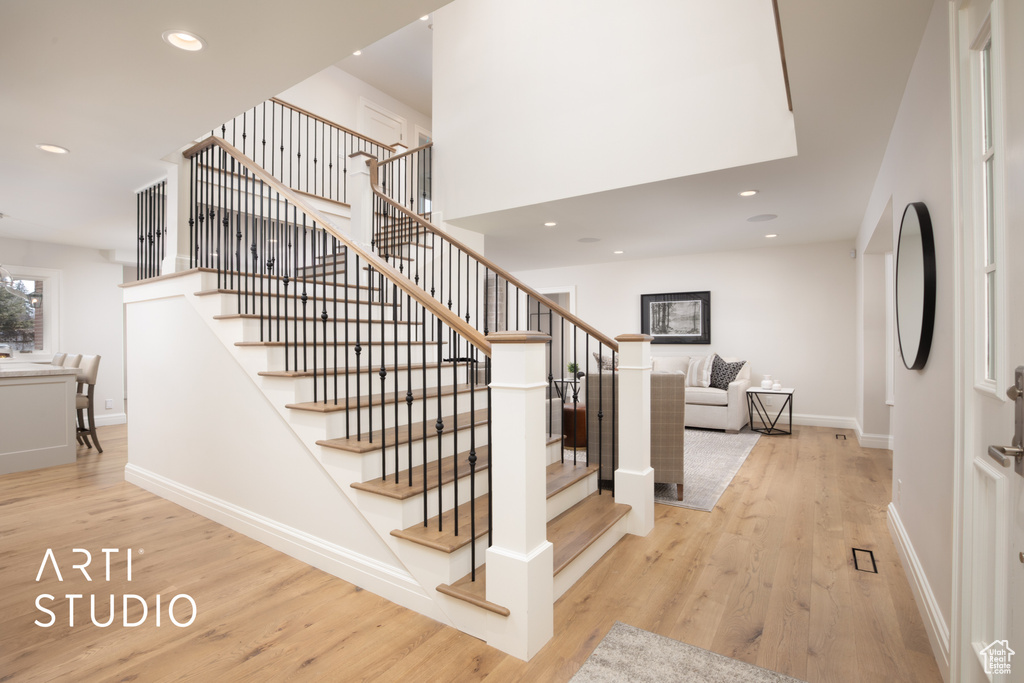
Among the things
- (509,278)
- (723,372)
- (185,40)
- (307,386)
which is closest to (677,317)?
(723,372)

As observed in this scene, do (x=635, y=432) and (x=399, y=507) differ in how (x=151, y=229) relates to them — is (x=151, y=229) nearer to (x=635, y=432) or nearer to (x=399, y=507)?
(x=399, y=507)

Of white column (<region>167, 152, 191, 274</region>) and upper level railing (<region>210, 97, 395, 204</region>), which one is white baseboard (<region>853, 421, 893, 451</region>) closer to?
A: upper level railing (<region>210, 97, 395, 204</region>)

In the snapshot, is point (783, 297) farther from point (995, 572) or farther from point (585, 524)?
point (995, 572)

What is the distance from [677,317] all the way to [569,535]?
5526 millimetres

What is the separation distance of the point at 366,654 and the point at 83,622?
1.24m

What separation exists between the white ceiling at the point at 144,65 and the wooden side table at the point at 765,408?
5640 mm

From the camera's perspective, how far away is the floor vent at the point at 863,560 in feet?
8.05

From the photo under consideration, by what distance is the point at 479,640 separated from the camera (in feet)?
6.20

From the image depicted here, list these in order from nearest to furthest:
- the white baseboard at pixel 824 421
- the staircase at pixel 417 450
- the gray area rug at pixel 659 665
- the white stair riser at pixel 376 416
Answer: the gray area rug at pixel 659 665 < the staircase at pixel 417 450 < the white stair riser at pixel 376 416 < the white baseboard at pixel 824 421

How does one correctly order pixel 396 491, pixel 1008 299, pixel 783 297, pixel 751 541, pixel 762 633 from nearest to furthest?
pixel 1008 299 → pixel 762 633 → pixel 396 491 → pixel 751 541 → pixel 783 297

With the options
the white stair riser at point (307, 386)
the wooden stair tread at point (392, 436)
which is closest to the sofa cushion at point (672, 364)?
the wooden stair tread at point (392, 436)

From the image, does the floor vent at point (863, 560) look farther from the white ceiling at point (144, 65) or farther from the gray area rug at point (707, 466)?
the white ceiling at point (144, 65)

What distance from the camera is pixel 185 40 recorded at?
2.04 meters

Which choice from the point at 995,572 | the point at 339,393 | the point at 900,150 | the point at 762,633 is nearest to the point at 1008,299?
the point at 995,572
